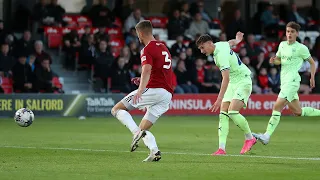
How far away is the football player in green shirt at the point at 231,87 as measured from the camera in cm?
1484

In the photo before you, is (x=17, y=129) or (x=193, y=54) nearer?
(x=17, y=129)

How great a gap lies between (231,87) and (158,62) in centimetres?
250

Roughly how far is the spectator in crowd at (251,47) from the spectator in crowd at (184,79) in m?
3.00

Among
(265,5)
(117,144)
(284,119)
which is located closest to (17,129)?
(117,144)

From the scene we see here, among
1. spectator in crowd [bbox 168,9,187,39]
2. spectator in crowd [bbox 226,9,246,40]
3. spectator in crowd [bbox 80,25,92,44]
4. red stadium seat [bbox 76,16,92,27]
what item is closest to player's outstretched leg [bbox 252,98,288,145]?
spectator in crowd [bbox 80,25,92,44]

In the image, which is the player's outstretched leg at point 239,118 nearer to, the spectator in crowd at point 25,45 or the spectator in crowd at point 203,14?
the spectator in crowd at point 25,45

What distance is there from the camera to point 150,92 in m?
13.5

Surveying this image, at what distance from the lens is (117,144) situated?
17.6m

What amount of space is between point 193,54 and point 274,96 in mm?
3701

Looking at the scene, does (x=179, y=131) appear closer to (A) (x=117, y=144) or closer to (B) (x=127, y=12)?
(A) (x=117, y=144)

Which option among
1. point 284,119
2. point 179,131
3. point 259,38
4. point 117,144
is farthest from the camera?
point 259,38

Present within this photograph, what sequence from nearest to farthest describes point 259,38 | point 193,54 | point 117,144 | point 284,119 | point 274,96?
point 117,144
point 284,119
point 274,96
point 193,54
point 259,38

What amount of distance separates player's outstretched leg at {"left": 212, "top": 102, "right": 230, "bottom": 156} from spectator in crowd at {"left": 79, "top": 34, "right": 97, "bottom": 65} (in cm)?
1513

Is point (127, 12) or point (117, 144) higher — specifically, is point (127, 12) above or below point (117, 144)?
above
